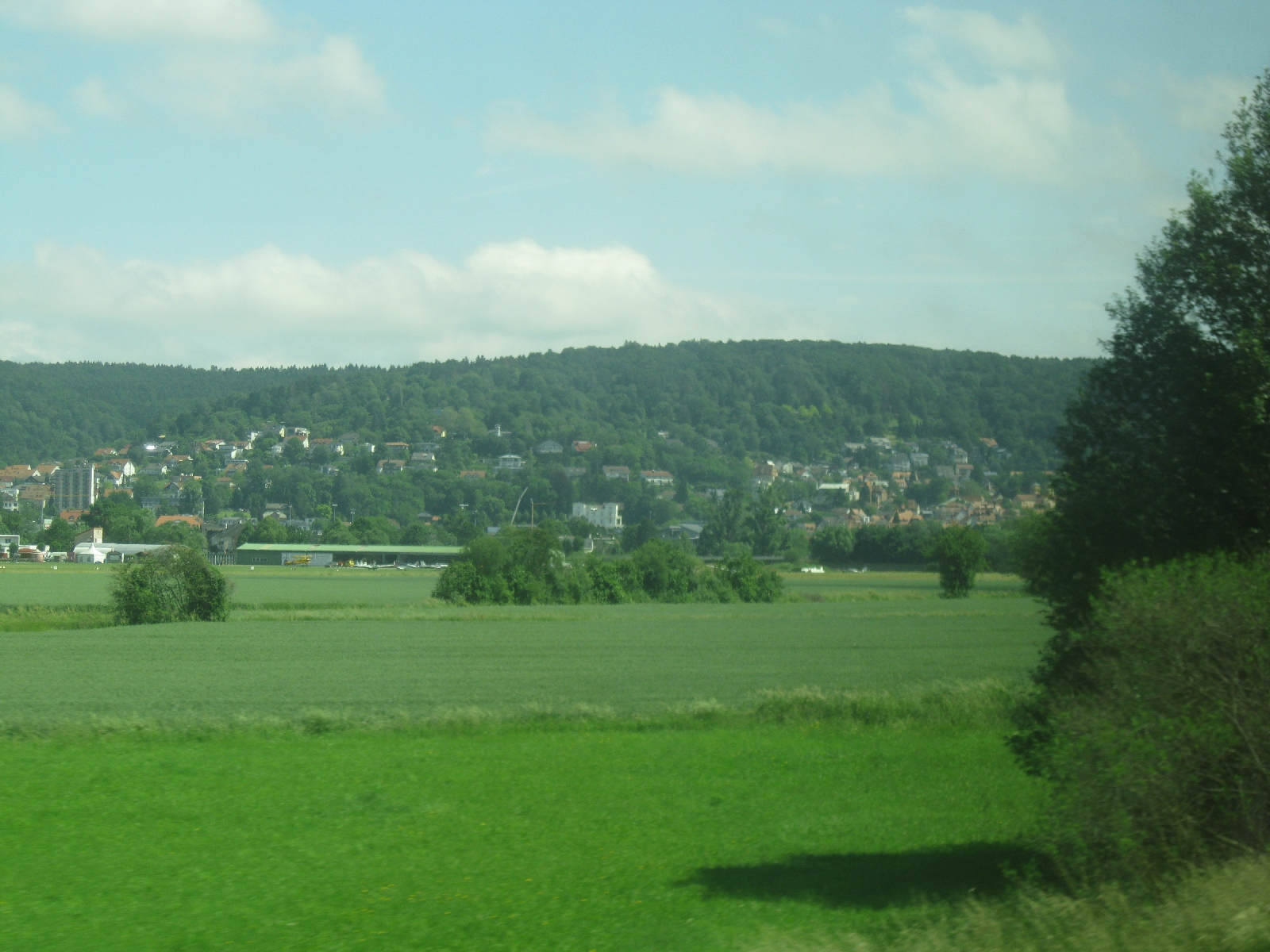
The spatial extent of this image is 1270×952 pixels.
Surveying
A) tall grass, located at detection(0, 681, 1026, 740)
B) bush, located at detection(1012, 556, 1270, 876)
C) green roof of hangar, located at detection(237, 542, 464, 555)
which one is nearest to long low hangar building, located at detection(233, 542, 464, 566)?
green roof of hangar, located at detection(237, 542, 464, 555)

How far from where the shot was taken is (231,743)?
59.2 ft

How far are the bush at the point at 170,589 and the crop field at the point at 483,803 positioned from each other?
11.2m

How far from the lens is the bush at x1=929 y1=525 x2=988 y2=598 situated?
6569 cm

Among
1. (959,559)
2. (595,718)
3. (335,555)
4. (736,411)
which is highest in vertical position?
(736,411)

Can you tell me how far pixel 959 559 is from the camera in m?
65.8

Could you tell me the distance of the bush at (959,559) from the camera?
65688 mm

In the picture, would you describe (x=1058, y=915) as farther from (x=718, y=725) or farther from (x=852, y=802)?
(x=718, y=725)

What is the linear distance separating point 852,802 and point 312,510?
146 m

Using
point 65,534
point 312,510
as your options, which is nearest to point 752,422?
point 312,510

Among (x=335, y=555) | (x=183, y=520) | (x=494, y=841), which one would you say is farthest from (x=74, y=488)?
(x=494, y=841)

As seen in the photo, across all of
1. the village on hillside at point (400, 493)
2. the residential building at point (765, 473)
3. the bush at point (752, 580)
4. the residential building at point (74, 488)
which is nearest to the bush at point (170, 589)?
the bush at point (752, 580)

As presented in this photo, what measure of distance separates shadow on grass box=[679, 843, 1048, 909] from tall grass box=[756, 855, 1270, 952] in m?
1.37

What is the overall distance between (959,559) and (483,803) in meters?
57.0

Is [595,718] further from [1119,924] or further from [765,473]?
[765,473]
